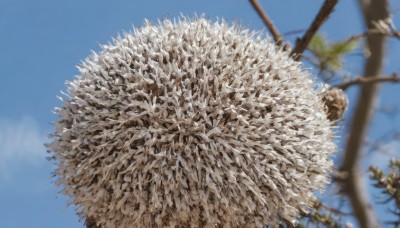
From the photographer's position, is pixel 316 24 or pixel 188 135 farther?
pixel 316 24

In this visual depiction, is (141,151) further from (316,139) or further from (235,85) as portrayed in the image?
(316,139)

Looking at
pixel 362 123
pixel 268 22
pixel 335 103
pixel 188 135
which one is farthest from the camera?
pixel 268 22

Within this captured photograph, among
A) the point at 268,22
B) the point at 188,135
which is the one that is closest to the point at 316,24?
the point at 268,22

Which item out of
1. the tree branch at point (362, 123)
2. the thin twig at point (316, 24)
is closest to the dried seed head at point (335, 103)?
the thin twig at point (316, 24)

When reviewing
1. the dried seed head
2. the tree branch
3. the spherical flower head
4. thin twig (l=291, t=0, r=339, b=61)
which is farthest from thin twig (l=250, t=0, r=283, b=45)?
the tree branch

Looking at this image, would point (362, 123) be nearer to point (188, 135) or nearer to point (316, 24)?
point (188, 135)

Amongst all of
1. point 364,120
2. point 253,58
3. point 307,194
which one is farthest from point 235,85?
point 364,120
